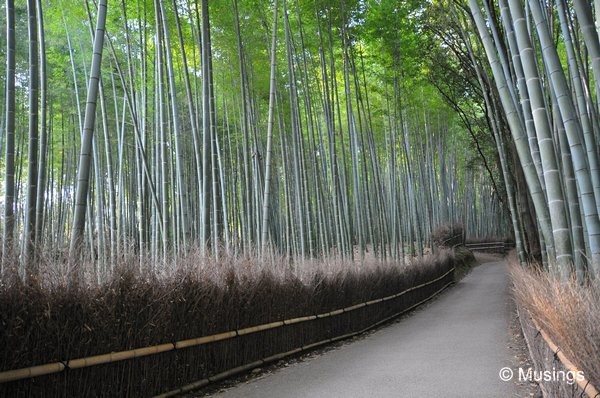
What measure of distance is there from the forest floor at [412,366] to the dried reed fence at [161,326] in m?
0.27

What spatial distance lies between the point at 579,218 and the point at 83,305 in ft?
10.2

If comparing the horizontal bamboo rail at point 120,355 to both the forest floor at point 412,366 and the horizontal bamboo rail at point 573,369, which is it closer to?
the forest floor at point 412,366

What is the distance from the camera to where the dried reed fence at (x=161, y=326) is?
7.63ft

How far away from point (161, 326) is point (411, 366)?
2.10 meters

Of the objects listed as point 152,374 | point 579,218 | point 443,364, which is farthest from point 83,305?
point 579,218

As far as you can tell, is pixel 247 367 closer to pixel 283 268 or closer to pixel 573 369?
pixel 283 268

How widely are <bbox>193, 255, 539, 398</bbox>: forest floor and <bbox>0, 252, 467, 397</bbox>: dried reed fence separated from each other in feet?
0.88

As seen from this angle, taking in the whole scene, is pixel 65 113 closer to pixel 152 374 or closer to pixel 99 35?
pixel 99 35

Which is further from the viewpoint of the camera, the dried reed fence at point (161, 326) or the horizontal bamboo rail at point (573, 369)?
the dried reed fence at point (161, 326)

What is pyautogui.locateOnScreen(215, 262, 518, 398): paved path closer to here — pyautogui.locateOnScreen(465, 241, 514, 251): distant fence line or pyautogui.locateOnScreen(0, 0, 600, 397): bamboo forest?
pyautogui.locateOnScreen(0, 0, 600, 397): bamboo forest

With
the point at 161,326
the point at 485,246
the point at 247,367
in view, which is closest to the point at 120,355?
the point at 161,326

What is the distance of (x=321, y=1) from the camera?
709 centimetres

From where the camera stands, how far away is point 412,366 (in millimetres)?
3957

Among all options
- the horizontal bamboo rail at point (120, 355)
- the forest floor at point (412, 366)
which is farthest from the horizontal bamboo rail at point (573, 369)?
the horizontal bamboo rail at point (120, 355)
